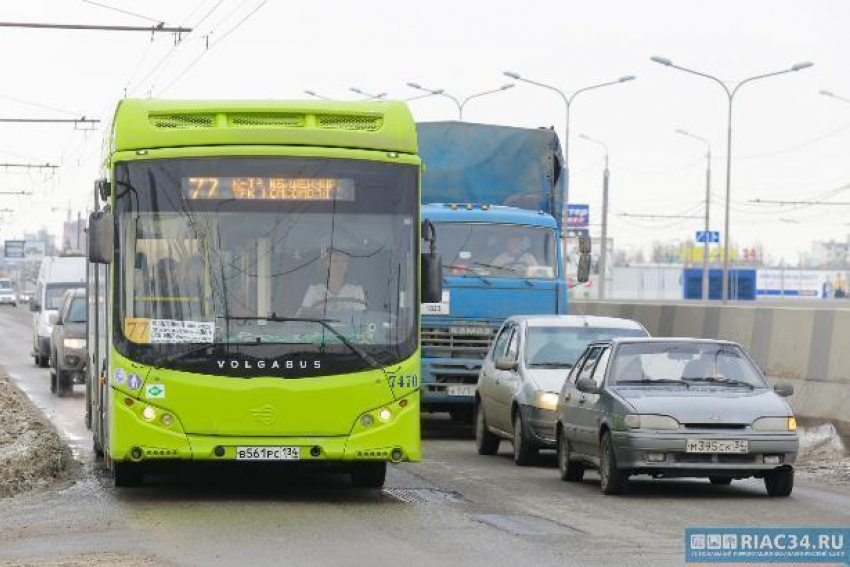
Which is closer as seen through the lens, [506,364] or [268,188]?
[268,188]

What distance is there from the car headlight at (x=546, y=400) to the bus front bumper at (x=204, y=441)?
16.4 ft

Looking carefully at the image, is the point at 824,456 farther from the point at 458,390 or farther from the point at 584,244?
the point at 458,390

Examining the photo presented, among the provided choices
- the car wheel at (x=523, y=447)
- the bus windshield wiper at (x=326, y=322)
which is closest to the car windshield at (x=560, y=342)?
the car wheel at (x=523, y=447)

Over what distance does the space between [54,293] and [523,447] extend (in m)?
27.6

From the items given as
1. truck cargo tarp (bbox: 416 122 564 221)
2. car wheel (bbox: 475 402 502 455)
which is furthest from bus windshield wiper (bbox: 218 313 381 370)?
truck cargo tarp (bbox: 416 122 564 221)

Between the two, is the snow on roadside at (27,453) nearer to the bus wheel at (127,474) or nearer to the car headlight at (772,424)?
the bus wheel at (127,474)

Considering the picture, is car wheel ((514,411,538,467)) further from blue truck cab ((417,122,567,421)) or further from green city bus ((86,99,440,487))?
green city bus ((86,99,440,487))

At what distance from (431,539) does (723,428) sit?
13.7ft

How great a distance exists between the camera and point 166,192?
14836mm

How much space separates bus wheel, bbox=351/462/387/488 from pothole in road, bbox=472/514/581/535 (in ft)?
6.70

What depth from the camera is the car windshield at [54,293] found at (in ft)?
149

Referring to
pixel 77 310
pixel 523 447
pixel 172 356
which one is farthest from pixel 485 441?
pixel 77 310

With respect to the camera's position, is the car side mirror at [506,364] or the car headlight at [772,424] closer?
the car headlight at [772,424]

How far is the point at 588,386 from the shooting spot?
17.0m
